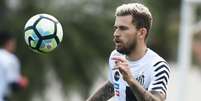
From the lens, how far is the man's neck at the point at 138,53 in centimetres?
834

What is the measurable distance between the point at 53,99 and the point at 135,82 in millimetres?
18843

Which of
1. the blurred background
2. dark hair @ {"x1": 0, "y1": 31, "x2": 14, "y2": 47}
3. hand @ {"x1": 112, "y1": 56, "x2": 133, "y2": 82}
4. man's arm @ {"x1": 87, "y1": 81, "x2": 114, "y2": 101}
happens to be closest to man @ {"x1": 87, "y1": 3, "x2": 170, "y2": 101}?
hand @ {"x1": 112, "y1": 56, "x2": 133, "y2": 82}

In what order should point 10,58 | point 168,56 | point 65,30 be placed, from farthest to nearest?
point 168,56
point 65,30
point 10,58

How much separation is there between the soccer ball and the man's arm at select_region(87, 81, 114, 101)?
63 cm

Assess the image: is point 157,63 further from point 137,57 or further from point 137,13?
point 137,13

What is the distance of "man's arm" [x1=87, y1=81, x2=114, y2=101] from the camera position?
29.1ft

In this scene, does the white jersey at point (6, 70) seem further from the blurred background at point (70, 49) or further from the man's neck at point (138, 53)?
the blurred background at point (70, 49)

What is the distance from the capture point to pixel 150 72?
26.9 feet

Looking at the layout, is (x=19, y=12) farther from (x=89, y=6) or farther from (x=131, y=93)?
(x=131, y=93)

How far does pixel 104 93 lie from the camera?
8883 mm

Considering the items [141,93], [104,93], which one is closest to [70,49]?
[104,93]

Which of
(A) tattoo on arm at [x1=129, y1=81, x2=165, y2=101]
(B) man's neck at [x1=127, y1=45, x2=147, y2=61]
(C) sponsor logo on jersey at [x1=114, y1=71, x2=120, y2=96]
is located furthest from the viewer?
(C) sponsor logo on jersey at [x1=114, y1=71, x2=120, y2=96]

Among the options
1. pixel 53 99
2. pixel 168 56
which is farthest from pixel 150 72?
pixel 168 56

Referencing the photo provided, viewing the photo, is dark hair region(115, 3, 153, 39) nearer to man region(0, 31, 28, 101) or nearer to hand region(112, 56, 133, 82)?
hand region(112, 56, 133, 82)
